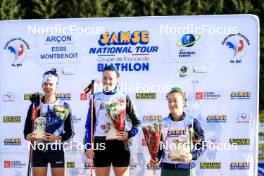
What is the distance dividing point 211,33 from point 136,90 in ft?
2.41

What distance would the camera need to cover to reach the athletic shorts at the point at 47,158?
4.85m

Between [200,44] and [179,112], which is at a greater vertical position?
[200,44]

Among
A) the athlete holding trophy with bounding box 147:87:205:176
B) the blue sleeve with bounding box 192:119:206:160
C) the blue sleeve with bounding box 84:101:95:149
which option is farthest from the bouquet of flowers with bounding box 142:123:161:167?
the blue sleeve with bounding box 84:101:95:149

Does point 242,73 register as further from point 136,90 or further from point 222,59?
point 136,90

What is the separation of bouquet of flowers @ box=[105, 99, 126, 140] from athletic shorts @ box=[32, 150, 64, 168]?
0.44 metres

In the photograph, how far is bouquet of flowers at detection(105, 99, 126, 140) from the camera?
4.72m

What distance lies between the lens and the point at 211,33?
467 cm

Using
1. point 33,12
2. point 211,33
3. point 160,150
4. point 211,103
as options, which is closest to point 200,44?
point 211,33

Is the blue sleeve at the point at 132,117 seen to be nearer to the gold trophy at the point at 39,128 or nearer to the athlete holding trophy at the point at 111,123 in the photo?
the athlete holding trophy at the point at 111,123

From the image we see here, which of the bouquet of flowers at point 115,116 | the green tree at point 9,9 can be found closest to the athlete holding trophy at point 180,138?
the bouquet of flowers at point 115,116

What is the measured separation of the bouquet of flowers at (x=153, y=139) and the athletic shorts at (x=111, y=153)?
0.58ft

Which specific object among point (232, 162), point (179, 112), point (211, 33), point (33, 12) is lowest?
point (232, 162)

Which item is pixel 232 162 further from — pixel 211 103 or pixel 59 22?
pixel 59 22

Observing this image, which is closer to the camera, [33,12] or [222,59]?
[222,59]
